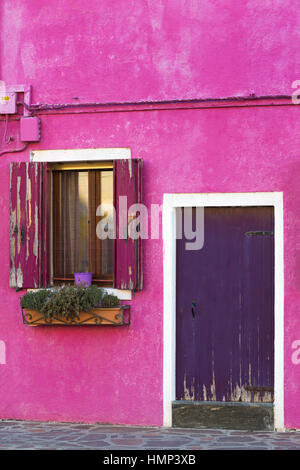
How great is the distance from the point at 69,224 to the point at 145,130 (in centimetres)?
137

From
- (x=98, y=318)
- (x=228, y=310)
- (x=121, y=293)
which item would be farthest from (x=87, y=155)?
(x=228, y=310)

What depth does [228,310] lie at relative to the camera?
24.7 ft

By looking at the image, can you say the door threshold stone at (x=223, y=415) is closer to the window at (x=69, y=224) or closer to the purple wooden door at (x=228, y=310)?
the purple wooden door at (x=228, y=310)

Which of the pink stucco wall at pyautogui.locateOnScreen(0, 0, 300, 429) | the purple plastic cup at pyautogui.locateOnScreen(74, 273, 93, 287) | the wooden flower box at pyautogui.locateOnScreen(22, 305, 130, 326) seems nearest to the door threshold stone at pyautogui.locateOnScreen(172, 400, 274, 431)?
the pink stucco wall at pyautogui.locateOnScreen(0, 0, 300, 429)

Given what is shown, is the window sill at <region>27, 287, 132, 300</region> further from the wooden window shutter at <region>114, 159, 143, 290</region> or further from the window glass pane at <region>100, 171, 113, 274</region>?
the window glass pane at <region>100, 171, 113, 274</region>

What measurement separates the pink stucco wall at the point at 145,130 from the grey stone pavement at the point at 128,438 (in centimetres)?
25

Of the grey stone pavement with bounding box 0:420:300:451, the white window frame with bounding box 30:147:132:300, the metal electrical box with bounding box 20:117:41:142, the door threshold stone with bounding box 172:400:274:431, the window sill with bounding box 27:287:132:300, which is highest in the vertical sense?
the metal electrical box with bounding box 20:117:41:142

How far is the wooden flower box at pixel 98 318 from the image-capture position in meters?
7.48

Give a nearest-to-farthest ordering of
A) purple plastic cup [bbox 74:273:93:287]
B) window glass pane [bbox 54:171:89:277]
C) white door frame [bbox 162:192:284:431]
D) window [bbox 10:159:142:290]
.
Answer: white door frame [bbox 162:192:284:431] → window [bbox 10:159:142:290] → purple plastic cup [bbox 74:273:93:287] → window glass pane [bbox 54:171:89:277]

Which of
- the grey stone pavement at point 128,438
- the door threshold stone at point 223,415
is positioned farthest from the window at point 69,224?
the grey stone pavement at point 128,438

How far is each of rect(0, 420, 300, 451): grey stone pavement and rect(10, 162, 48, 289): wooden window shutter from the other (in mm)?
1542

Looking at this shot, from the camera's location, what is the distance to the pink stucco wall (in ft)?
24.2

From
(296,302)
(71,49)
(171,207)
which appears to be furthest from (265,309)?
(71,49)

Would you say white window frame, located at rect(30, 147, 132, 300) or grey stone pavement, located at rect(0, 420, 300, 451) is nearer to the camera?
grey stone pavement, located at rect(0, 420, 300, 451)
